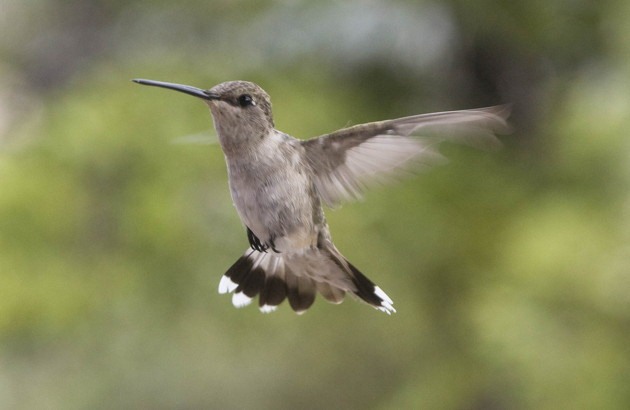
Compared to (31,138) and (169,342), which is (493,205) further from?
(31,138)

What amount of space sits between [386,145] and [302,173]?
0.10m

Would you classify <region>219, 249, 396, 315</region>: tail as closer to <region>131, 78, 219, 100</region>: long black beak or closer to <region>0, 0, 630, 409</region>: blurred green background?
<region>131, 78, 219, 100</region>: long black beak

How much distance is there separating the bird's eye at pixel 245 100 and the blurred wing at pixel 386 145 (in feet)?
0.30

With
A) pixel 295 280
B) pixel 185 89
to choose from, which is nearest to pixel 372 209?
pixel 295 280

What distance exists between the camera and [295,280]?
99cm

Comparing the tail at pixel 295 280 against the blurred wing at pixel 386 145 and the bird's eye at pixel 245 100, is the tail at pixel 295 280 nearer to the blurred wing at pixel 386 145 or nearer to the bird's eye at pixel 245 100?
the blurred wing at pixel 386 145

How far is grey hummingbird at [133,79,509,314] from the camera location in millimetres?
682

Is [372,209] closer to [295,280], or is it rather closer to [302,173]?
[295,280]

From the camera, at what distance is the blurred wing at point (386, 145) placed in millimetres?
620

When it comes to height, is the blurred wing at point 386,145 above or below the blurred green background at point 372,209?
above

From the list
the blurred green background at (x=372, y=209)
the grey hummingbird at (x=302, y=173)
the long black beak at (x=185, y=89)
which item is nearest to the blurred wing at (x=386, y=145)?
the grey hummingbird at (x=302, y=173)

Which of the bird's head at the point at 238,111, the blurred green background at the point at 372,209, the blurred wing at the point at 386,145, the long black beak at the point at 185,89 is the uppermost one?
the long black beak at the point at 185,89


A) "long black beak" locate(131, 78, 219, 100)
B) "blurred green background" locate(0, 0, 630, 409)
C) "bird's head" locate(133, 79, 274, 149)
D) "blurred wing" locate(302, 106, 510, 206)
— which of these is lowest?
"blurred green background" locate(0, 0, 630, 409)

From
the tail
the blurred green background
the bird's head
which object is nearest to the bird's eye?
the bird's head
